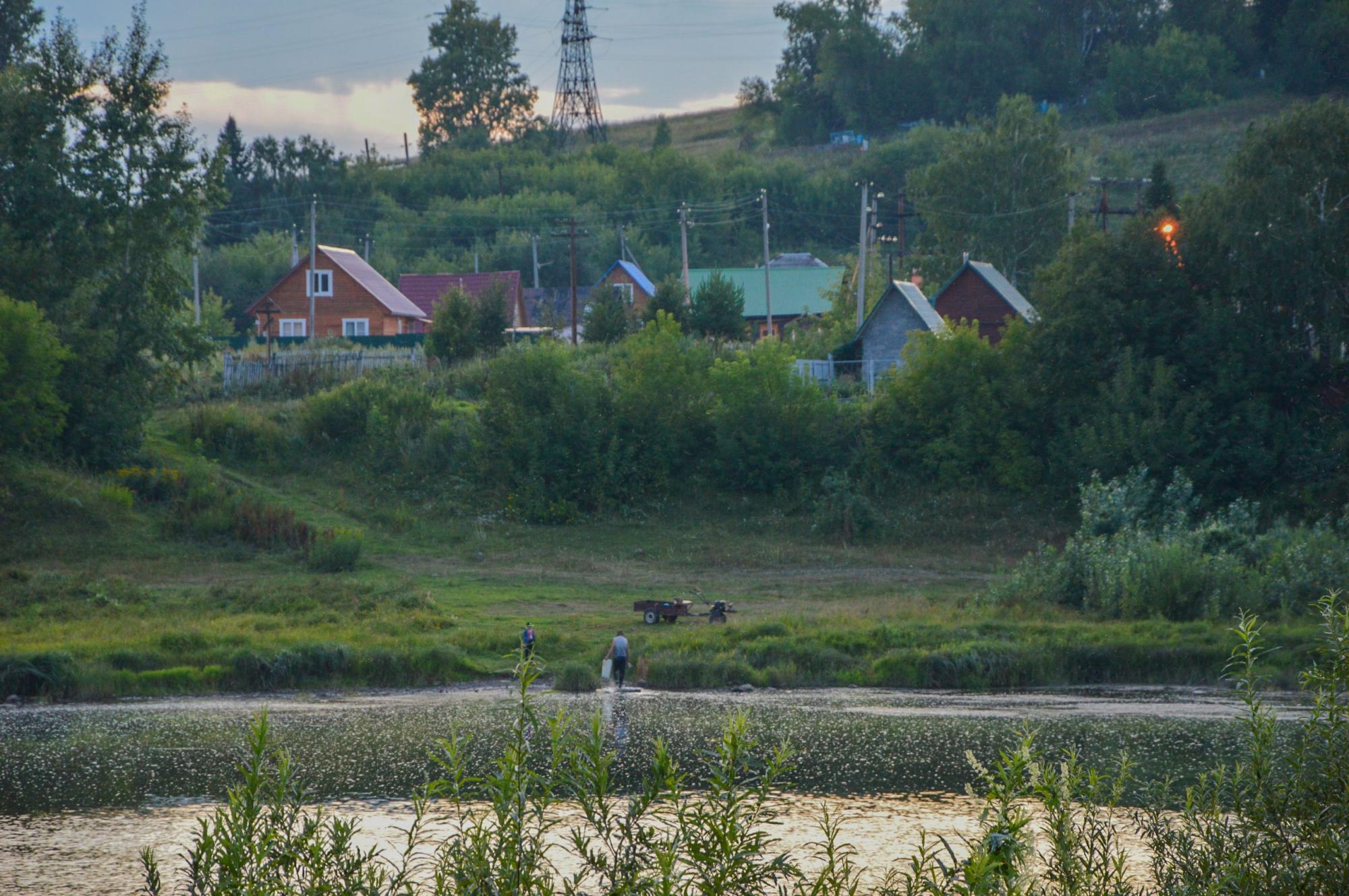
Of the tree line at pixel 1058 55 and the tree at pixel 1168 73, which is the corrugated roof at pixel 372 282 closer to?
the tree line at pixel 1058 55

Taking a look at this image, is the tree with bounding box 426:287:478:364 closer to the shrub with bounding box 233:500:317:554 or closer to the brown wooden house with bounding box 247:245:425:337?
the brown wooden house with bounding box 247:245:425:337

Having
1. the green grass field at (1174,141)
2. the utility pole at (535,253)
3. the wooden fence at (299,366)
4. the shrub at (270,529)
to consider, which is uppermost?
the green grass field at (1174,141)

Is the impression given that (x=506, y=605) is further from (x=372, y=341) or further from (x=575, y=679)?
(x=372, y=341)

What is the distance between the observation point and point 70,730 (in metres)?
21.8

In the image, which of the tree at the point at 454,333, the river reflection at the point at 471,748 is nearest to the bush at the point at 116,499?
the river reflection at the point at 471,748

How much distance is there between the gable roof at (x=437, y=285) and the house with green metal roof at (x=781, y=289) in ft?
39.4

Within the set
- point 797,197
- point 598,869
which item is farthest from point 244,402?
point 797,197

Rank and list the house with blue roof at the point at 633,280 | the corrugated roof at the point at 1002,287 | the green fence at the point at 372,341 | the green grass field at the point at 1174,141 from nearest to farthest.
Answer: the corrugated roof at the point at 1002,287, the green fence at the point at 372,341, the house with blue roof at the point at 633,280, the green grass field at the point at 1174,141

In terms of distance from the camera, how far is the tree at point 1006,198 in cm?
7381

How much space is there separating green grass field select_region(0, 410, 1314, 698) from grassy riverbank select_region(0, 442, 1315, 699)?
6 cm

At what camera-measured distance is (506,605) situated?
31719mm

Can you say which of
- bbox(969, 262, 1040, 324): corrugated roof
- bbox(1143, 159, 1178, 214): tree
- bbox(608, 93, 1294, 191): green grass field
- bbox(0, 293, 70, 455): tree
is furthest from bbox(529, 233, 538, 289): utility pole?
bbox(0, 293, 70, 455): tree

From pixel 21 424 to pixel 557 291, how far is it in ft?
195

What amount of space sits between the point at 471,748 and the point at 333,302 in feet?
189
